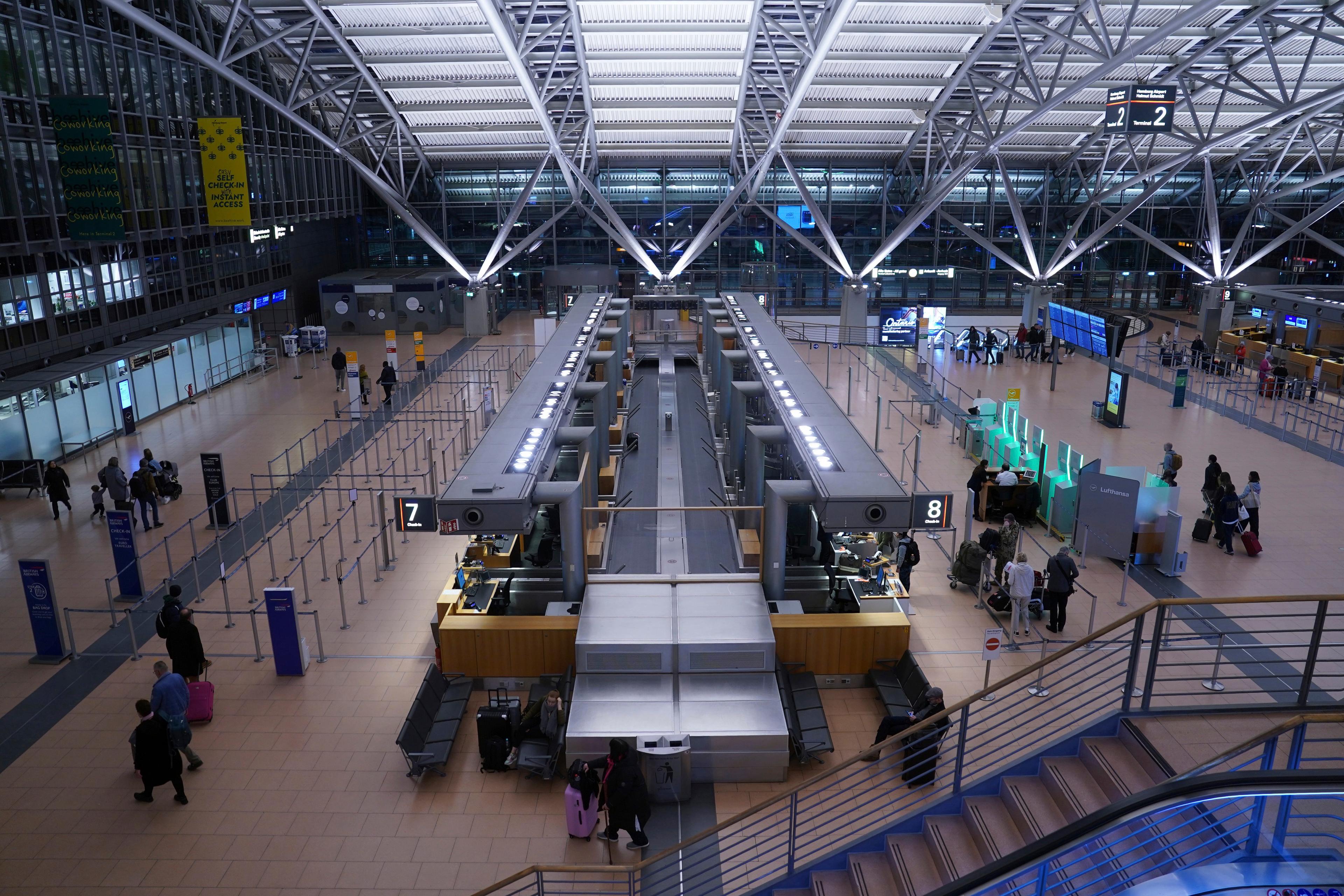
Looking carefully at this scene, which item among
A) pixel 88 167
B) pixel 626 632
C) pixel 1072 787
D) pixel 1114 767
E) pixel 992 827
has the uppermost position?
pixel 88 167

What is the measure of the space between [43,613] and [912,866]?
10773 millimetres

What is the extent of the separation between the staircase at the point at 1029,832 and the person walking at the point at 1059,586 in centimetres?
657

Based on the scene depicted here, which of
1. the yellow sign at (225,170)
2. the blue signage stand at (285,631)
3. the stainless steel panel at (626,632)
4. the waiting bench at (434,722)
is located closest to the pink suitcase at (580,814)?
the waiting bench at (434,722)

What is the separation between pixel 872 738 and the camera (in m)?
9.89

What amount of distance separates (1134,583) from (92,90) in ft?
77.4

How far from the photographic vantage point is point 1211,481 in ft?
52.4

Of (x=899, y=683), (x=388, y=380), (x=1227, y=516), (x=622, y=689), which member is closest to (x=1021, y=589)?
(x=899, y=683)

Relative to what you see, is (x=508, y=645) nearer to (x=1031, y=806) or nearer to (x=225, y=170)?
(x=1031, y=806)

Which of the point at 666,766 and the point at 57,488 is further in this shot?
the point at 57,488

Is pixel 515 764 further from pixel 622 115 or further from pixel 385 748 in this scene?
pixel 622 115

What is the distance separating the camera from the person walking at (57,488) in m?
16.3

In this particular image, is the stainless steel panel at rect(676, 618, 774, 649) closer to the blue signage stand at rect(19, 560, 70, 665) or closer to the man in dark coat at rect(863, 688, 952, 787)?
the man in dark coat at rect(863, 688, 952, 787)

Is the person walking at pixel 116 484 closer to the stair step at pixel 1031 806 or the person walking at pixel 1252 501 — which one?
the stair step at pixel 1031 806

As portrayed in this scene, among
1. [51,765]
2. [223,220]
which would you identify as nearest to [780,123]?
[223,220]
